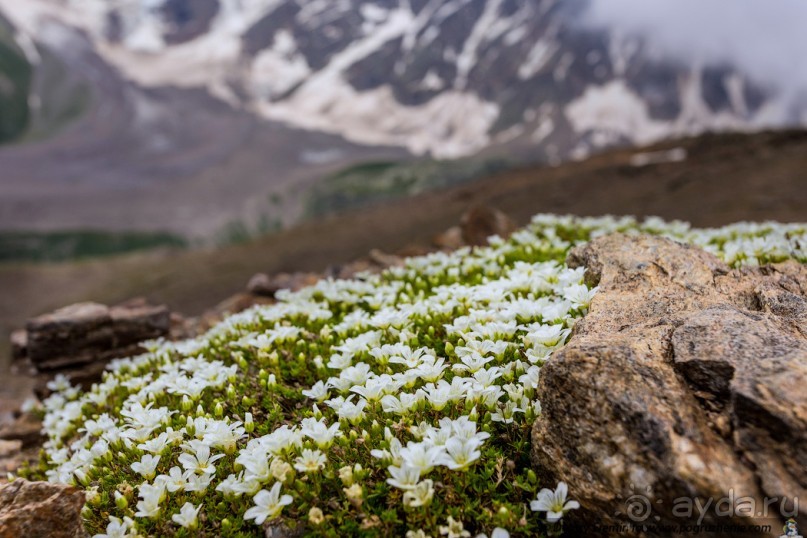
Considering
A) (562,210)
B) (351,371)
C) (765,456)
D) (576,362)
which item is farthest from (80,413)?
(562,210)

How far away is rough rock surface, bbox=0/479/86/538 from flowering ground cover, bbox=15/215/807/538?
0.68 feet

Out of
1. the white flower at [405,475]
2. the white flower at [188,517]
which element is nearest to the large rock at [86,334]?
the white flower at [188,517]

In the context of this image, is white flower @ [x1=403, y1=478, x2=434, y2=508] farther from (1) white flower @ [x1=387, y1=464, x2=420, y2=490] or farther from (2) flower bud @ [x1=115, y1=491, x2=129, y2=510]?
(2) flower bud @ [x1=115, y1=491, x2=129, y2=510]

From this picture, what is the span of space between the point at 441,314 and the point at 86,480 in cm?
327

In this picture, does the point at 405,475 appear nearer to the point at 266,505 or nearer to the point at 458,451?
the point at 458,451

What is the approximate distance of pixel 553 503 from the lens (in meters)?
2.56

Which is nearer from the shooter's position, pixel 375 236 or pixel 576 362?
pixel 576 362

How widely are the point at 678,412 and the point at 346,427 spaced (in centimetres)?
209

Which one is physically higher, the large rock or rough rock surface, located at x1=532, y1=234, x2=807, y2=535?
rough rock surface, located at x1=532, y1=234, x2=807, y2=535

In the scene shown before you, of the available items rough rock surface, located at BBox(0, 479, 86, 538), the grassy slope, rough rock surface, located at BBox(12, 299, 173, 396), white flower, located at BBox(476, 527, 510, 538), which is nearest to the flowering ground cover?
white flower, located at BBox(476, 527, 510, 538)

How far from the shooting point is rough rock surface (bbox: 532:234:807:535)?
2.21 metres

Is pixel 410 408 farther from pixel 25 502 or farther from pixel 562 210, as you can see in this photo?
pixel 562 210

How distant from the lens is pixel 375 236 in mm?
48562

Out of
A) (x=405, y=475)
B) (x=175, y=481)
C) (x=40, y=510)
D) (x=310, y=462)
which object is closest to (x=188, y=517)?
(x=175, y=481)
